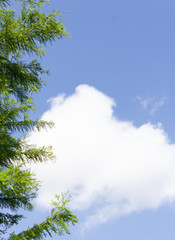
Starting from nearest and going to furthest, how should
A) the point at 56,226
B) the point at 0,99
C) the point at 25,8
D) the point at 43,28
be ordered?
the point at 56,226, the point at 43,28, the point at 25,8, the point at 0,99

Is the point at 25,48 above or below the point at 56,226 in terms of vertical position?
above

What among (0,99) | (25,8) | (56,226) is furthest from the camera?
(0,99)

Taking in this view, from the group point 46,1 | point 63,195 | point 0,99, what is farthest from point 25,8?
point 63,195

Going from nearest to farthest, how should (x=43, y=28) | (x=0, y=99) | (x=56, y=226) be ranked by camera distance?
(x=56, y=226)
(x=43, y=28)
(x=0, y=99)

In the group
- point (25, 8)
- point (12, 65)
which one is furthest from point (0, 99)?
point (25, 8)

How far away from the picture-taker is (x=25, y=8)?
8.34 metres

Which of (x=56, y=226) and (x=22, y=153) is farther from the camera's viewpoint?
(x=22, y=153)

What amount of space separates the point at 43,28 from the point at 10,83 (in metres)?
1.75

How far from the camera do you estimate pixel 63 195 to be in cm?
722

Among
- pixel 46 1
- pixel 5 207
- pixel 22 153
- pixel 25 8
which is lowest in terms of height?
pixel 5 207

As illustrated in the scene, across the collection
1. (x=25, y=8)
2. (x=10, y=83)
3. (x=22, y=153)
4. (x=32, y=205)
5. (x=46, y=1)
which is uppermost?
(x=46, y=1)

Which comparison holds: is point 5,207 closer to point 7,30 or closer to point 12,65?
point 12,65

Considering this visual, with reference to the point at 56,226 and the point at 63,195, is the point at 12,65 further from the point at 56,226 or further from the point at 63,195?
the point at 56,226

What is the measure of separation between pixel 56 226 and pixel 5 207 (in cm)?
189
